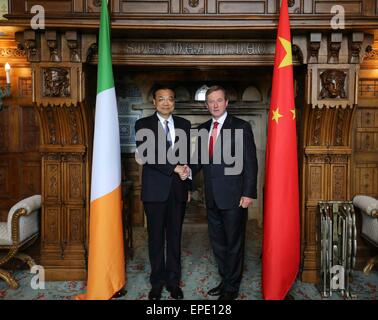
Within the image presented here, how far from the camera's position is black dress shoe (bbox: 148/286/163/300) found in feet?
9.09

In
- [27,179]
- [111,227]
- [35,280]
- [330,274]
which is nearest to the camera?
[111,227]

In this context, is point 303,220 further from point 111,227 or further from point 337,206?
point 111,227

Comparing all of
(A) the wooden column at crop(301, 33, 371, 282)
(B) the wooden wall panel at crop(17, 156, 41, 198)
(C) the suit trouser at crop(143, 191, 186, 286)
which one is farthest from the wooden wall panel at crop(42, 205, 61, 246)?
(A) the wooden column at crop(301, 33, 371, 282)

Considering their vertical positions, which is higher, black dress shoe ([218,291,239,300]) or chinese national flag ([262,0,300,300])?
chinese national flag ([262,0,300,300])

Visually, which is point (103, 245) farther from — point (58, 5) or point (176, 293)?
point (58, 5)

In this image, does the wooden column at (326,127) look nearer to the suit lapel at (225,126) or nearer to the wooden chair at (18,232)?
the suit lapel at (225,126)

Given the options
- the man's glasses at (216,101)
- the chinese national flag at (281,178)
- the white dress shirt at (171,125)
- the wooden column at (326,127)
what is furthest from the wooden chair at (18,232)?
the wooden column at (326,127)

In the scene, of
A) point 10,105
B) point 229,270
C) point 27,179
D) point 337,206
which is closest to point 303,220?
point 337,206

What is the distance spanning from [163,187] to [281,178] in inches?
32.6

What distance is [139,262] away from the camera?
3561 mm

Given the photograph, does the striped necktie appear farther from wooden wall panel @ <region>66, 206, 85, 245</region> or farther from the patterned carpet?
the patterned carpet

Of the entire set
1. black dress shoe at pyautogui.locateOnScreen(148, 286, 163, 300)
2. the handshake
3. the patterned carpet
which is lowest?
the patterned carpet

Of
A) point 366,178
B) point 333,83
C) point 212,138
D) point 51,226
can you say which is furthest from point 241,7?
point 51,226

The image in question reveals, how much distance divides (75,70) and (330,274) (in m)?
2.46
